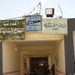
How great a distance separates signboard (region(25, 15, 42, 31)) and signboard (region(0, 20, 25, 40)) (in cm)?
29

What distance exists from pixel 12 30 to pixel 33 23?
118 centimetres

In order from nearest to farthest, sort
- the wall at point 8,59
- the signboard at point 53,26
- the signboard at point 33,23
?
the signboard at point 53,26
the signboard at point 33,23
the wall at point 8,59

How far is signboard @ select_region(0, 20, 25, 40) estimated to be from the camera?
15508 millimetres

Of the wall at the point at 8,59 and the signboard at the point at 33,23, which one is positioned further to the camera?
the wall at the point at 8,59

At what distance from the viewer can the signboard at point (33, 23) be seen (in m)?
15.4

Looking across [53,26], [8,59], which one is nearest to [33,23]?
[53,26]

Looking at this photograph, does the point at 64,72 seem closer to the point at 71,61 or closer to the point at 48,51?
the point at 71,61

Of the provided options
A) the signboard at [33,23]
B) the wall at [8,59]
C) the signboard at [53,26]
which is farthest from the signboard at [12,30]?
the signboard at [53,26]

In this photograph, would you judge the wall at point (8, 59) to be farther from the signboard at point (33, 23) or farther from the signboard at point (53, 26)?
the signboard at point (53, 26)

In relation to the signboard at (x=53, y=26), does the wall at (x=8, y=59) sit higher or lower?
lower

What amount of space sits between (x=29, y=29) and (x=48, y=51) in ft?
32.8

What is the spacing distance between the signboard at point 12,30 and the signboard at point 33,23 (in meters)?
0.29

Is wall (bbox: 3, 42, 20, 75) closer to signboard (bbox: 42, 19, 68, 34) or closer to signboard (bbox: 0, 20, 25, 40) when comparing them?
signboard (bbox: 0, 20, 25, 40)

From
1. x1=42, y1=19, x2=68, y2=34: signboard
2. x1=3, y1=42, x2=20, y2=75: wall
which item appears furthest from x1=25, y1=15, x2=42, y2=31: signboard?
x1=3, y1=42, x2=20, y2=75: wall
